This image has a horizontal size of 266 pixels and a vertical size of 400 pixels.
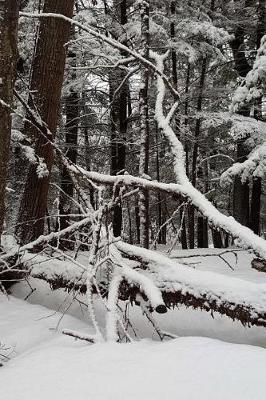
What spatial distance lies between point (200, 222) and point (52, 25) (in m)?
14.7

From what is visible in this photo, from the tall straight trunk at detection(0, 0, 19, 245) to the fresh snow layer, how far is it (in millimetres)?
1832

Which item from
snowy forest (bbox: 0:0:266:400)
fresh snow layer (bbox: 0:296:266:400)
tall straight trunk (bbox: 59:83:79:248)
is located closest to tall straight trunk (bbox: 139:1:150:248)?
snowy forest (bbox: 0:0:266:400)

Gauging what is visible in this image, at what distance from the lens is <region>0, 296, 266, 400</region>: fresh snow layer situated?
195 centimetres

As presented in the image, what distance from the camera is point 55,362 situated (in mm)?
2531

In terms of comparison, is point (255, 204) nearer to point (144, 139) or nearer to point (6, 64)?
point (144, 139)

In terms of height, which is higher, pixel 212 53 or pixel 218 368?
pixel 212 53

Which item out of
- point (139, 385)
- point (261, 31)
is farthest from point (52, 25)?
point (261, 31)

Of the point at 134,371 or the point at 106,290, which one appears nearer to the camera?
the point at 134,371

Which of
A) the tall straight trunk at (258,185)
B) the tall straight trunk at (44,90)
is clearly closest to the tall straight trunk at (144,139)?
the tall straight trunk at (44,90)

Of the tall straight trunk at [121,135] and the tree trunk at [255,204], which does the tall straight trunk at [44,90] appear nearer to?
the tall straight trunk at [121,135]

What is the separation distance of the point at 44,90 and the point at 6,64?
1.91 metres

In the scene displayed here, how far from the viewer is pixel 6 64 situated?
3631 millimetres

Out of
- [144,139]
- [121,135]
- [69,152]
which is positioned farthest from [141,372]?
[69,152]

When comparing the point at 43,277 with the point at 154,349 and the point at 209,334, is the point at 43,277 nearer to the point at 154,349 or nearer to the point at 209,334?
the point at 209,334
